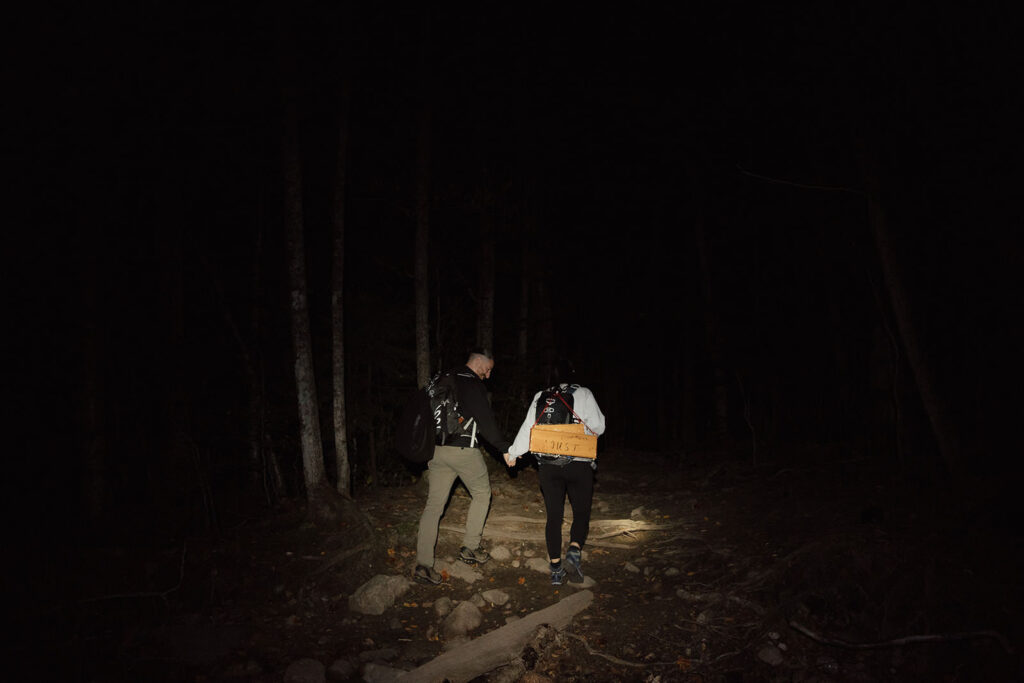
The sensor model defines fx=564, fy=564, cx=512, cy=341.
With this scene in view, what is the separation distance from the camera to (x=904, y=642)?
4277 mm

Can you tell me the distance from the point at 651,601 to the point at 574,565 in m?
0.89

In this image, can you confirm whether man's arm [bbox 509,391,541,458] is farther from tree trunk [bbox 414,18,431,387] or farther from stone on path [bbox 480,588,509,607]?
tree trunk [bbox 414,18,431,387]

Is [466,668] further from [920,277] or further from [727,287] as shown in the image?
[727,287]

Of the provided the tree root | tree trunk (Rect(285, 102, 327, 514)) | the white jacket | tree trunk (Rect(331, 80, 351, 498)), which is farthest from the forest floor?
the white jacket

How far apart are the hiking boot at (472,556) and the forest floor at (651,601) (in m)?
0.09

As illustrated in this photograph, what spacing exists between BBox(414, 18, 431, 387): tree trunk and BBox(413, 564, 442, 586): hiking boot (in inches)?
164

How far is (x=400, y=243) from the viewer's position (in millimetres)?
14008

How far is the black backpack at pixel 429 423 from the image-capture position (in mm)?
6250

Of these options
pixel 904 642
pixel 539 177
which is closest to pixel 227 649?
pixel 904 642

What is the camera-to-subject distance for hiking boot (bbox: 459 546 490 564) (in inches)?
265

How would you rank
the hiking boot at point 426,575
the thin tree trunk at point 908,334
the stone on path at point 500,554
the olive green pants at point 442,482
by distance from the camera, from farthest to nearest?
the thin tree trunk at point 908,334, the stone on path at point 500,554, the olive green pants at point 442,482, the hiking boot at point 426,575

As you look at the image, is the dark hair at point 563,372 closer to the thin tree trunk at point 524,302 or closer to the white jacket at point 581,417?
the white jacket at point 581,417

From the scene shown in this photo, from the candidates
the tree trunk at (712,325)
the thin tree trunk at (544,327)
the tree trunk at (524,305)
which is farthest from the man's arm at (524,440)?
the tree trunk at (712,325)

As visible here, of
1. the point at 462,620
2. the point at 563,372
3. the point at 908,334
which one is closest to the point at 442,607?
the point at 462,620
